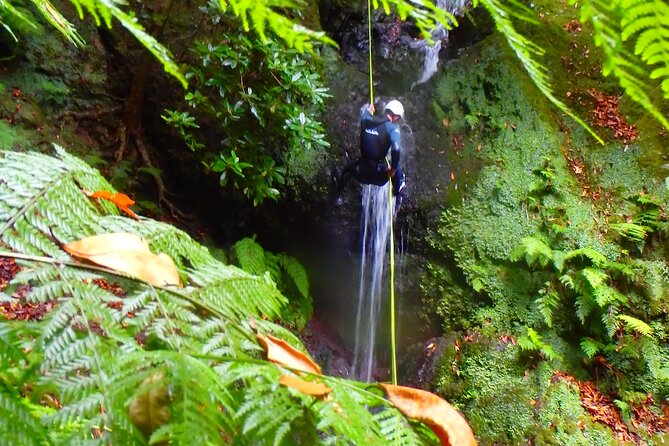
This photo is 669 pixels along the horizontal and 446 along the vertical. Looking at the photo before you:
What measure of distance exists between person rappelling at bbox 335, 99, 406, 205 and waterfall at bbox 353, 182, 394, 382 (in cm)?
37

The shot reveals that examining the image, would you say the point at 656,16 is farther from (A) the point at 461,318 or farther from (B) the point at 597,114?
(B) the point at 597,114

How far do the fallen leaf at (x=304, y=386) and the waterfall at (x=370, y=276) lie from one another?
5.33 meters

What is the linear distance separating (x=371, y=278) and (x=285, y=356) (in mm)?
5357

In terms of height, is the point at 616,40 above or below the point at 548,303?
above

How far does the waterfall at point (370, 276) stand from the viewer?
20.2 feet

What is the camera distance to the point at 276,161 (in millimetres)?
5434

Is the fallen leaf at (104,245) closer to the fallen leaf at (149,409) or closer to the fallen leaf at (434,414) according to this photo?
the fallen leaf at (149,409)

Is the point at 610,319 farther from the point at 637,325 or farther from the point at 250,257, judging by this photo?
the point at 250,257

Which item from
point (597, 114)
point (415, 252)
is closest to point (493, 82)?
point (597, 114)

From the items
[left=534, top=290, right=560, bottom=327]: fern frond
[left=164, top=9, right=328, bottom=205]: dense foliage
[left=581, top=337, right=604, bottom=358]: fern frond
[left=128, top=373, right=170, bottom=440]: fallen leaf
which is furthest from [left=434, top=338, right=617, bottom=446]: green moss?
[left=128, top=373, right=170, bottom=440]: fallen leaf

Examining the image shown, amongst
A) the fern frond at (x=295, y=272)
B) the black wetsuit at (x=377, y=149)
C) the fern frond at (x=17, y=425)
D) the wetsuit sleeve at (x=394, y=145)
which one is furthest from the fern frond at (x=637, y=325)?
the fern frond at (x=17, y=425)

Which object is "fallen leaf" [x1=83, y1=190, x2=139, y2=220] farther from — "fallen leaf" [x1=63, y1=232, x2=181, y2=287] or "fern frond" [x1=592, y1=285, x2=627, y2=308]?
"fern frond" [x1=592, y1=285, x2=627, y2=308]

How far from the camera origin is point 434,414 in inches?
38.1

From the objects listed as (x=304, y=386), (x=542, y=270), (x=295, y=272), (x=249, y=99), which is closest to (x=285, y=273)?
(x=295, y=272)
